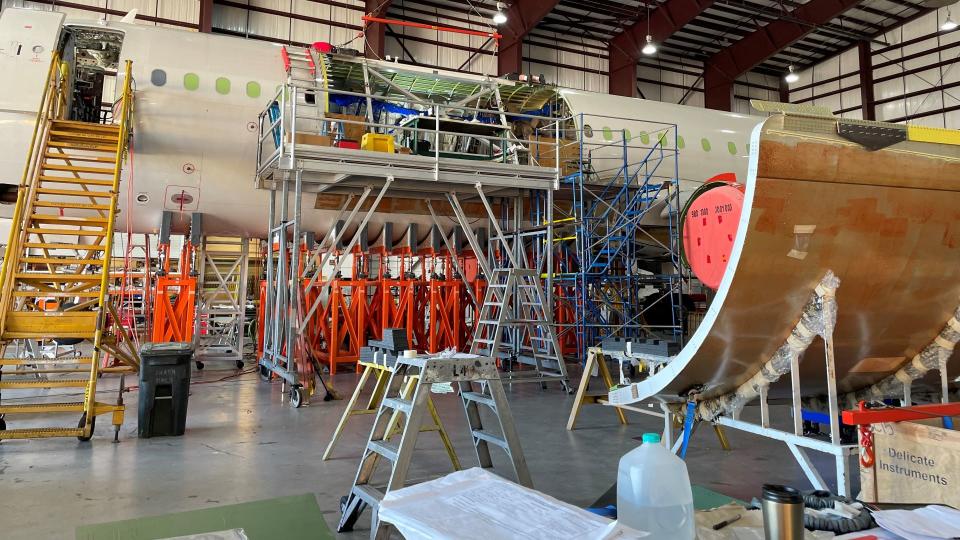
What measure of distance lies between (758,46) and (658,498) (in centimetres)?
A: 2900

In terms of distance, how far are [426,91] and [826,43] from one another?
88.1 feet

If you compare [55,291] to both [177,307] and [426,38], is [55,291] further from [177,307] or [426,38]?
[426,38]

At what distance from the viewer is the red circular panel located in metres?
2.95

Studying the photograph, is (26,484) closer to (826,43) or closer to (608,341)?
(608,341)

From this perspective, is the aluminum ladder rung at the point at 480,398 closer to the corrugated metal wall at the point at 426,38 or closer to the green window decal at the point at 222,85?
the green window decal at the point at 222,85

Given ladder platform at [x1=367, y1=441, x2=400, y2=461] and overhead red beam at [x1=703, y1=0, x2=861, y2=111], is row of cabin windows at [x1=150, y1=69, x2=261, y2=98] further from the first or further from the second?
overhead red beam at [x1=703, y1=0, x2=861, y2=111]

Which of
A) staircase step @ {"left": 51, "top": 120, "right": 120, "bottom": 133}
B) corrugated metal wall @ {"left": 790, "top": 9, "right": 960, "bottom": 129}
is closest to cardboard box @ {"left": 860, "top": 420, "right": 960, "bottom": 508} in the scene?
staircase step @ {"left": 51, "top": 120, "right": 120, "bottom": 133}

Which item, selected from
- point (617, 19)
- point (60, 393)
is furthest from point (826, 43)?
point (60, 393)

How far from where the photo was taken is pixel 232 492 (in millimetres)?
4156

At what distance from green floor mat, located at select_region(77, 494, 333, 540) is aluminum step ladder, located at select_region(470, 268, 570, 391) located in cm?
562

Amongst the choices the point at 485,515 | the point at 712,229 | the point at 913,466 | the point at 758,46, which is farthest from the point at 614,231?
the point at 758,46

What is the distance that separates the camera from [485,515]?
130cm

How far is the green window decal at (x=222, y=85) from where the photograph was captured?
31.4 ft

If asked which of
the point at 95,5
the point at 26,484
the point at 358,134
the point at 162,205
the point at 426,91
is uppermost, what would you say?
the point at 95,5
